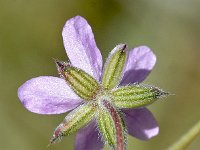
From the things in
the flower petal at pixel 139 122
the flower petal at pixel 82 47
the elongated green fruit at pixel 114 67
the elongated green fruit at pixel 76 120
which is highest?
the flower petal at pixel 82 47

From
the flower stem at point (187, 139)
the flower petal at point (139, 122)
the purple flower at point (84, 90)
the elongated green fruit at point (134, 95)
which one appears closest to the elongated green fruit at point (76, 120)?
the purple flower at point (84, 90)

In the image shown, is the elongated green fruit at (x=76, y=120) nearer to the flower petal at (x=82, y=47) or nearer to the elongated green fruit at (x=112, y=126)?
the elongated green fruit at (x=112, y=126)

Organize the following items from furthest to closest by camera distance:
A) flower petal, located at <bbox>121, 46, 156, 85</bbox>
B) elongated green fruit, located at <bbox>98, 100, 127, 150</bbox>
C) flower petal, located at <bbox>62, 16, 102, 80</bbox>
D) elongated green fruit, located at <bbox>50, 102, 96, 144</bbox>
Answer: flower petal, located at <bbox>121, 46, 156, 85</bbox> → flower petal, located at <bbox>62, 16, 102, 80</bbox> → elongated green fruit, located at <bbox>50, 102, 96, 144</bbox> → elongated green fruit, located at <bbox>98, 100, 127, 150</bbox>

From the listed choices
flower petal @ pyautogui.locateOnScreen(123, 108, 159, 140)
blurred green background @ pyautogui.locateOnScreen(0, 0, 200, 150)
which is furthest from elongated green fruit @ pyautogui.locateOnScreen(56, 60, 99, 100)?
blurred green background @ pyautogui.locateOnScreen(0, 0, 200, 150)

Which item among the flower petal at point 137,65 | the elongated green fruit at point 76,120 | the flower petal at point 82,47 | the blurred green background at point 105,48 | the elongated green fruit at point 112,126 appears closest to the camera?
the elongated green fruit at point 112,126

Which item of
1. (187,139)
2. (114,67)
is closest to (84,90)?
(114,67)

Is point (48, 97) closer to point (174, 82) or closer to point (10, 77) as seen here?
point (10, 77)

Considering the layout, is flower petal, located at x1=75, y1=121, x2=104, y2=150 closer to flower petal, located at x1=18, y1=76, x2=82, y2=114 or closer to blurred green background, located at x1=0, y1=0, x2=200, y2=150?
flower petal, located at x1=18, y1=76, x2=82, y2=114
